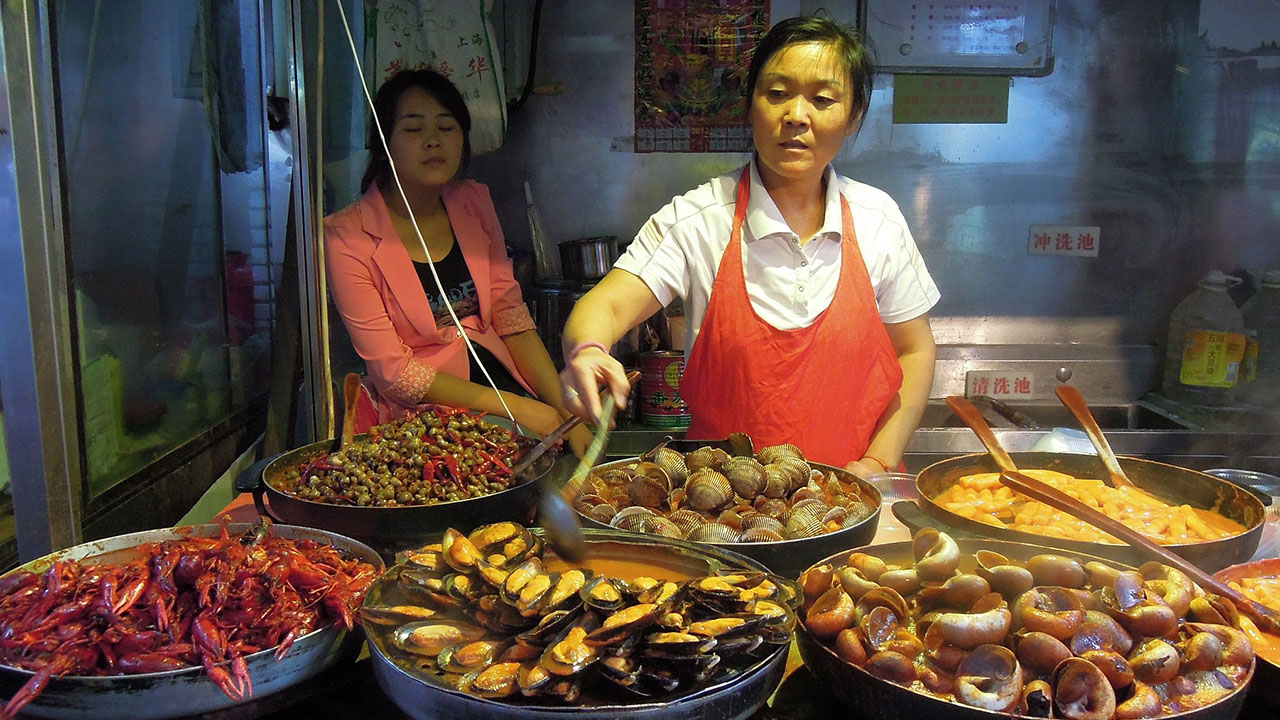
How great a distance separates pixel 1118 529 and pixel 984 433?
1.62ft

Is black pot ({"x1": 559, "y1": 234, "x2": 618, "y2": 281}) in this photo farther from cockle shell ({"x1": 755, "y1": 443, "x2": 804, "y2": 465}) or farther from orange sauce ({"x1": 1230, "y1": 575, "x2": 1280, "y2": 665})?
orange sauce ({"x1": 1230, "y1": 575, "x2": 1280, "y2": 665})

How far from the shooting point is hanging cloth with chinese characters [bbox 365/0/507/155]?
3396 millimetres

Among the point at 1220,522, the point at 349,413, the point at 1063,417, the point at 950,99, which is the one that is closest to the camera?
the point at 1220,522

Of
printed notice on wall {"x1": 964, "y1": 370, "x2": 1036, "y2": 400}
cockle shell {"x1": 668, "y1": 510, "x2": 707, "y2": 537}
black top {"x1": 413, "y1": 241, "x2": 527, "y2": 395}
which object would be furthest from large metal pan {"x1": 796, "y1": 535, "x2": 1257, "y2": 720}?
printed notice on wall {"x1": 964, "y1": 370, "x2": 1036, "y2": 400}

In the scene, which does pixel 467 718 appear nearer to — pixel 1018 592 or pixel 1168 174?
pixel 1018 592

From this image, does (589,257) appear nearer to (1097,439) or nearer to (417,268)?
(417,268)

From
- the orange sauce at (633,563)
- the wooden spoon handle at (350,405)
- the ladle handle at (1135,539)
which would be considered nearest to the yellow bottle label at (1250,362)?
the ladle handle at (1135,539)

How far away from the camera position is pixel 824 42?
228 cm

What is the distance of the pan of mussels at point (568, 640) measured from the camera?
103 cm

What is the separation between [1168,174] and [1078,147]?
447 millimetres

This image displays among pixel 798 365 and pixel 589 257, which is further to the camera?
pixel 589 257

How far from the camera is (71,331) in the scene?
2.29 m

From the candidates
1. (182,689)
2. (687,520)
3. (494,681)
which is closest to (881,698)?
(494,681)

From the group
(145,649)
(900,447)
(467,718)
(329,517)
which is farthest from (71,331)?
(900,447)
